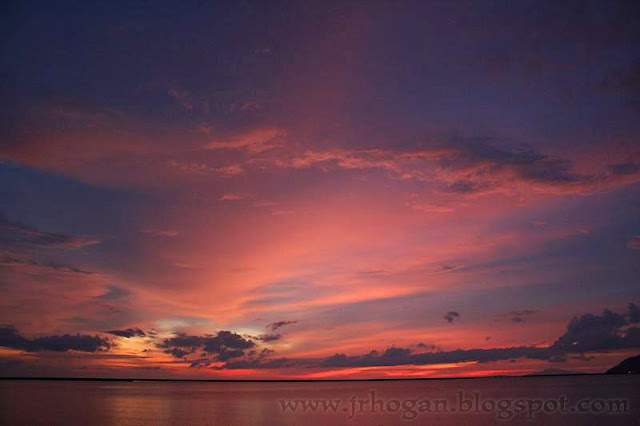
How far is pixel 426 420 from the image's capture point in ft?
214

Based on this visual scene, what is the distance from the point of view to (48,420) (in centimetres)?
6862

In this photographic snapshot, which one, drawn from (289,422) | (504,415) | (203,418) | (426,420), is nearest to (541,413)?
(504,415)

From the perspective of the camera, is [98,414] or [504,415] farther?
[98,414]

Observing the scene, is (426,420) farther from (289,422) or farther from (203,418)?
(203,418)

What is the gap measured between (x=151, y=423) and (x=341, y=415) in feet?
85.5

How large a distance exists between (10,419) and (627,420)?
7992 centimetres

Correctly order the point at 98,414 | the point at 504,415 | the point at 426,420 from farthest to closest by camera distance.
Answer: the point at 98,414
the point at 504,415
the point at 426,420

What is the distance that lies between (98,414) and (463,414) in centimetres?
5649

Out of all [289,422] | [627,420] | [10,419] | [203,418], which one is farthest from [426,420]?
[10,419]

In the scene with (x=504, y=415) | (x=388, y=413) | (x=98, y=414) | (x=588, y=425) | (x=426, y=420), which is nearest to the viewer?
(x=588, y=425)

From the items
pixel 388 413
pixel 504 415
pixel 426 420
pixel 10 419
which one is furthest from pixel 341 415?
pixel 10 419

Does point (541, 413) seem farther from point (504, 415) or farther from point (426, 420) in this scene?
point (426, 420)

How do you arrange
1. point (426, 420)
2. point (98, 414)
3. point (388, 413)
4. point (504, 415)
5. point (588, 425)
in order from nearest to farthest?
point (588, 425) → point (426, 420) → point (504, 415) → point (388, 413) → point (98, 414)

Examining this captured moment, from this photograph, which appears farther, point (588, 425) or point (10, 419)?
point (10, 419)
